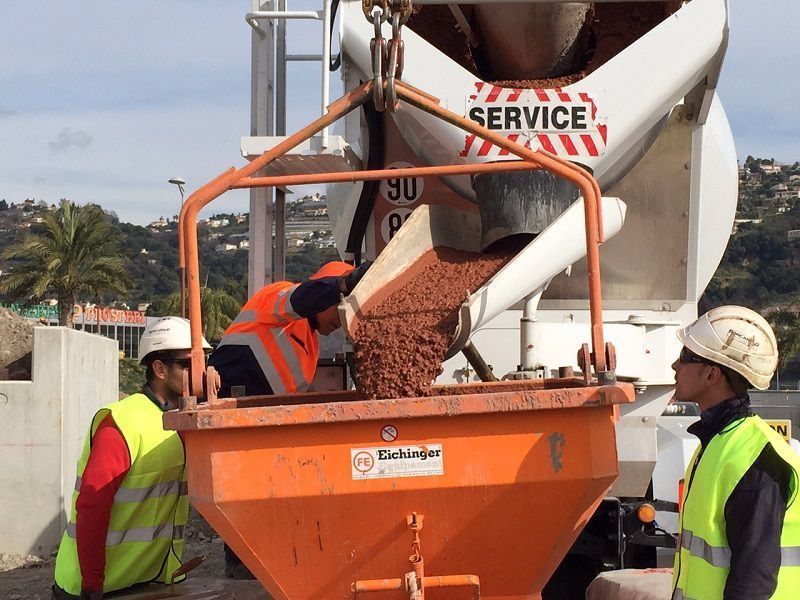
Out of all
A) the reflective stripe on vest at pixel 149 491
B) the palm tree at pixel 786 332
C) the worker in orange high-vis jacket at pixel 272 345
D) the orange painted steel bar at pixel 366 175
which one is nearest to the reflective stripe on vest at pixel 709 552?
the orange painted steel bar at pixel 366 175

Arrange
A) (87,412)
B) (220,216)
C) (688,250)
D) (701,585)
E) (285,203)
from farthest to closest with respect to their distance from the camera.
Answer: (220,216) → (87,412) → (285,203) → (688,250) → (701,585)

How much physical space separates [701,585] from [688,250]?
2.35 m

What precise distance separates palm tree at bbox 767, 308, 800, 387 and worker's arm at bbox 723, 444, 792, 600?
33.7m

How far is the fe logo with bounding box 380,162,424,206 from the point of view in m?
4.86

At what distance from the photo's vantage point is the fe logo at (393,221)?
493cm

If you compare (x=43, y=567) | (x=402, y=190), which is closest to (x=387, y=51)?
(x=402, y=190)

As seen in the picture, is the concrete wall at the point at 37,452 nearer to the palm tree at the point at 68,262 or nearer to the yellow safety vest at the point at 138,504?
the yellow safety vest at the point at 138,504

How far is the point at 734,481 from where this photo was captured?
2.56 metres

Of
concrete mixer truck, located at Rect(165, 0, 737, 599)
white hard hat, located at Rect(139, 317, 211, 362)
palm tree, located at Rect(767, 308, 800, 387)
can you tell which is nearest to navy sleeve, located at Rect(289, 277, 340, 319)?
concrete mixer truck, located at Rect(165, 0, 737, 599)

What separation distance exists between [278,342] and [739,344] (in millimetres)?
2348

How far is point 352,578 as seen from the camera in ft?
10.1

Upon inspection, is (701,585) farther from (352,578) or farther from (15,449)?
(15,449)

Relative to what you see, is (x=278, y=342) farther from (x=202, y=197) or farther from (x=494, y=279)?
(x=202, y=197)

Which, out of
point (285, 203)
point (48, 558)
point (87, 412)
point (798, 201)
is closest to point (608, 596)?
point (285, 203)
